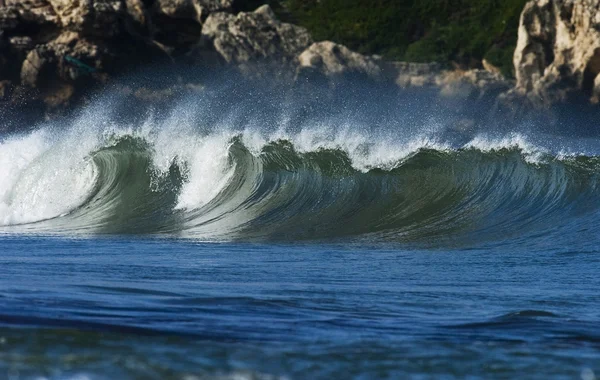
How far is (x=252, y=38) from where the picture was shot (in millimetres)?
49000

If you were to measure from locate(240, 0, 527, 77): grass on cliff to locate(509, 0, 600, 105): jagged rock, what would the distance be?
435cm

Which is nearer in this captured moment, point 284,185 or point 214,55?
point 284,185

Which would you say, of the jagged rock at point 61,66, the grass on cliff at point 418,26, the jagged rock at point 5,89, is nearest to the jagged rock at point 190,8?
the grass on cliff at point 418,26

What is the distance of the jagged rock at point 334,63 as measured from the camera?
48.2 metres

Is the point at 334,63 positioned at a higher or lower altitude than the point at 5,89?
higher

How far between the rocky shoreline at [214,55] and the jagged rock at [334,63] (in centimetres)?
4

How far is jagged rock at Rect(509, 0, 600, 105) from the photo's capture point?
44188mm

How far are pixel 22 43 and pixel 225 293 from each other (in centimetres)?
4442

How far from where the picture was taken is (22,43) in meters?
47.9

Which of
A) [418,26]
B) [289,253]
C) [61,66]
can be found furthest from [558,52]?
[289,253]

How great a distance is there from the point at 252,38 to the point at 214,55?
185 cm

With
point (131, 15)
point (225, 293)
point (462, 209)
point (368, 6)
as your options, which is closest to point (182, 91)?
point (131, 15)

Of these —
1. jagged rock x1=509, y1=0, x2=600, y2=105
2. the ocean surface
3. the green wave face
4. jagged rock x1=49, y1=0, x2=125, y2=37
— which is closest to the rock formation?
jagged rock x1=49, y1=0, x2=125, y2=37

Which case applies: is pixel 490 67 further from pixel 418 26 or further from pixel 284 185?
pixel 284 185
